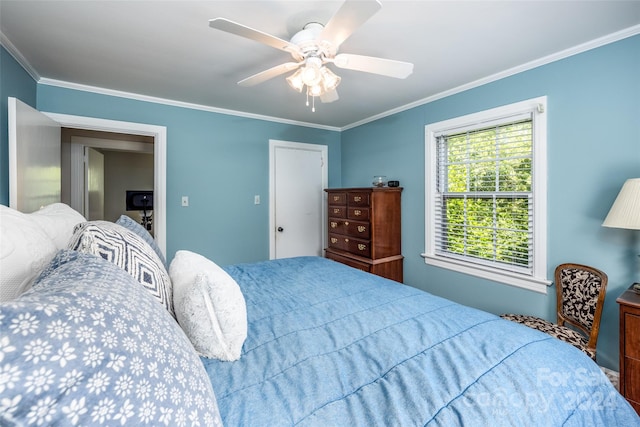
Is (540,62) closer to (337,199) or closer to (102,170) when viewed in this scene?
(337,199)

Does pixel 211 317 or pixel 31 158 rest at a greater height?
pixel 31 158

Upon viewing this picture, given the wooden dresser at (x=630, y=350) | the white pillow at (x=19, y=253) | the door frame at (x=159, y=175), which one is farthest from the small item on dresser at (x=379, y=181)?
the white pillow at (x=19, y=253)

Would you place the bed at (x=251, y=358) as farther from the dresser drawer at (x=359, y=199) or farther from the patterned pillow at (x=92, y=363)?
the dresser drawer at (x=359, y=199)

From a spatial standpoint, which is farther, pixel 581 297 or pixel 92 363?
pixel 581 297

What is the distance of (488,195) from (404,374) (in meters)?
2.25

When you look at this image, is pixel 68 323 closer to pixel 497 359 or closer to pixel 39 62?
pixel 497 359

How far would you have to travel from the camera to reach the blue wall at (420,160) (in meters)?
1.89

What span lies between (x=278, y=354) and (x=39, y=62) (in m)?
2.90

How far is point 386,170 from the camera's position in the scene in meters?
3.55

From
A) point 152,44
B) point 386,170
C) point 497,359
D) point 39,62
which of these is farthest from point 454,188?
point 39,62

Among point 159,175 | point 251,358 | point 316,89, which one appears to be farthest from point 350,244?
point 251,358

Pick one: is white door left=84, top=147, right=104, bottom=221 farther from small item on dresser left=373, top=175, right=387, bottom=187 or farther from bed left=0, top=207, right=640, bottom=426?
small item on dresser left=373, top=175, right=387, bottom=187

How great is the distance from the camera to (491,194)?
8.50 feet

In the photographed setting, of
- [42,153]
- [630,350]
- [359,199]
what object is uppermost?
[42,153]
